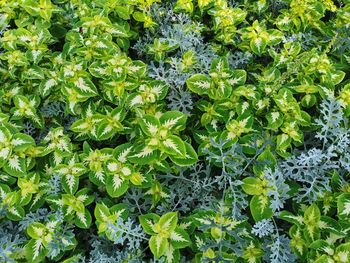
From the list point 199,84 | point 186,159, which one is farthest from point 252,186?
point 199,84

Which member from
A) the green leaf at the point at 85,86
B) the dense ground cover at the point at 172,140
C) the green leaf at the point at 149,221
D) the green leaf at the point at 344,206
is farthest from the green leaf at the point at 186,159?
the green leaf at the point at 344,206

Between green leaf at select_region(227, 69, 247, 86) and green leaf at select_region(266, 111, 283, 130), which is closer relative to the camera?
green leaf at select_region(266, 111, 283, 130)

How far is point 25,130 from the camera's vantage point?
79.7 inches

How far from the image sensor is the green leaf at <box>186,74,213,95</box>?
1.95m

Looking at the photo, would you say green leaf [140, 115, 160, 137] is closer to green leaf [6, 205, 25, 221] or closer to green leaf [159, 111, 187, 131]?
green leaf [159, 111, 187, 131]

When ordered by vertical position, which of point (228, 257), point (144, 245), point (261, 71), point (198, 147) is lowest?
point (144, 245)

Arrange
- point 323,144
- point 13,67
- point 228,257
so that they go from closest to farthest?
point 228,257 < point 323,144 < point 13,67

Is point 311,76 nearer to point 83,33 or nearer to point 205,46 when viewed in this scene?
point 205,46

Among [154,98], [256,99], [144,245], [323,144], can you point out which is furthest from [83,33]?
[323,144]

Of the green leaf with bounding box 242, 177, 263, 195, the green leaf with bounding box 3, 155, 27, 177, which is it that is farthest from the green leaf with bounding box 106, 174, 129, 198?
the green leaf with bounding box 242, 177, 263, 195

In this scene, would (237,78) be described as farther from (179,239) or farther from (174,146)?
(179,239)

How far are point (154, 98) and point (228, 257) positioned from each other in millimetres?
714

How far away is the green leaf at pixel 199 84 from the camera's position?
1.95 meters

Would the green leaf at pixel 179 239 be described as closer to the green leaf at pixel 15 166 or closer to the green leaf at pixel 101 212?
the green leaf at pixel 101 212
